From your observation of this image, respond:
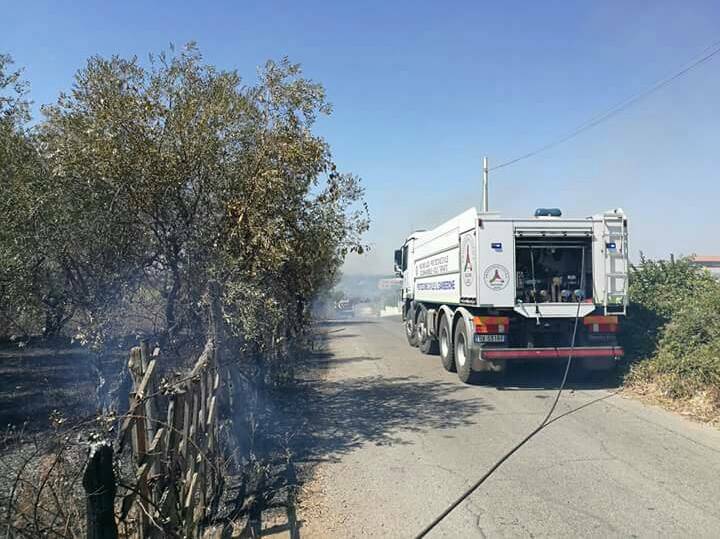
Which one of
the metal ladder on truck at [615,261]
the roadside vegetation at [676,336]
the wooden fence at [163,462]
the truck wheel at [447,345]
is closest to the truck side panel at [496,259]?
the metal ladder on truck at [615,261]

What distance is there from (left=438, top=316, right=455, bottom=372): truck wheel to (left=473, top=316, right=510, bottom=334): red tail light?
6.04 ft

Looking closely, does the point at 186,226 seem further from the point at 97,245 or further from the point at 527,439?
the point at 527,439

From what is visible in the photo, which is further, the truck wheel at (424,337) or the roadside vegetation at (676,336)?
the truck wheel at (424,337)

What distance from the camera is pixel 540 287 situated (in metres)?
11.3

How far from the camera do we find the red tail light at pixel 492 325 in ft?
33.8

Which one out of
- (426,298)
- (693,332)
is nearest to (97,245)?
(693,332)

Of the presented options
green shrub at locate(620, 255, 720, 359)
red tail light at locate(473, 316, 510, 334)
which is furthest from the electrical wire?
green shrub at locate(620, 255, 720, 359)

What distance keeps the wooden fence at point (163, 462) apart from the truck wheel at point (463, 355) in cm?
643

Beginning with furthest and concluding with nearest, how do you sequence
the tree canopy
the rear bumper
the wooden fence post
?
the rear bumper
the tree canopy
the wooden fence post

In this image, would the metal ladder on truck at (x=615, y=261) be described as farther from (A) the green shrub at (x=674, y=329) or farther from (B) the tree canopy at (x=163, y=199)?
(B) the tree canopy at (x=163, y=199)

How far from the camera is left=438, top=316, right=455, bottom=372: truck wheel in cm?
1228

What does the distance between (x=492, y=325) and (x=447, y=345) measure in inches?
97.3

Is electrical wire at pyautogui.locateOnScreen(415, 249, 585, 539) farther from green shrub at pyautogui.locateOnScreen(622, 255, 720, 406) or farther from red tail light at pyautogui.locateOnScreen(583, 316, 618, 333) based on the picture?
green shrub at pyautogui.locateOnScreen(622, 255, 720, 406)

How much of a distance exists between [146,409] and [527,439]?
4.70 metres
